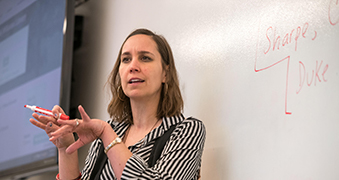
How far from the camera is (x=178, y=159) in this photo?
107 centimetres

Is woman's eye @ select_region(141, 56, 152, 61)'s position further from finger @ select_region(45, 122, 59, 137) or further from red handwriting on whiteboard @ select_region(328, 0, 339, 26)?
A: red handwriting on whiteboard @ select_region(328, 0, 339, 26)

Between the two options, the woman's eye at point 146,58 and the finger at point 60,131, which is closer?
the finger at point 60,131

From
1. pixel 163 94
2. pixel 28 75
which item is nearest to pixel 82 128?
pixel 163 94

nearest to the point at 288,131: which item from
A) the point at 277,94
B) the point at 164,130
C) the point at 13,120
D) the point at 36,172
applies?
the point at 277,94

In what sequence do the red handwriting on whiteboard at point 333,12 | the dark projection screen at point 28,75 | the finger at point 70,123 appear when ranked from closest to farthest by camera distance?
the red handwriting on whiteboard at point 333,12 < the finger at point 70,123 < the dark projection screen at point 28,75

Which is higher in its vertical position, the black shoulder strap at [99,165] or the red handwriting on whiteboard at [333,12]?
the red handwriting on whiteboard at [333,12]

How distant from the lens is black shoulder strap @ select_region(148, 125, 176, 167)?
112 centimetres

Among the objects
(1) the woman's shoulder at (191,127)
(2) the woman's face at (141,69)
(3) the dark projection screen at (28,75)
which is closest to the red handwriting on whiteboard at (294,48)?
(1) the woman's shoulder at (191,127)

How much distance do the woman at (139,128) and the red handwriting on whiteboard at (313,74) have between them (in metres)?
0.33

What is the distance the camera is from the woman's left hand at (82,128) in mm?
1020

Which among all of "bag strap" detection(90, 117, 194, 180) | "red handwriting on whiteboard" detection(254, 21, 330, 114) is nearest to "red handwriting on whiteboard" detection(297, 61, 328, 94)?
"red handwriting on whiteboard" detection(254, 21, 330, 114)

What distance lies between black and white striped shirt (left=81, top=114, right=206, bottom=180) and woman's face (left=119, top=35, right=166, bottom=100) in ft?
0.39

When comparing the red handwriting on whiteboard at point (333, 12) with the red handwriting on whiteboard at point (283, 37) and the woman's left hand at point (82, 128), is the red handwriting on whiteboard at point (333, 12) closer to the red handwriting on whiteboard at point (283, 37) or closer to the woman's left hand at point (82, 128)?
the red handwriting on whiteboard at point (283, 37)

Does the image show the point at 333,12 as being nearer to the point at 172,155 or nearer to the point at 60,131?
the point at 172,155
